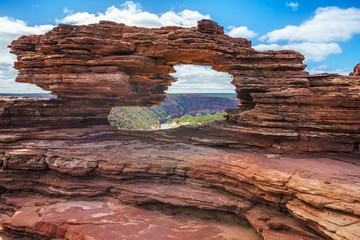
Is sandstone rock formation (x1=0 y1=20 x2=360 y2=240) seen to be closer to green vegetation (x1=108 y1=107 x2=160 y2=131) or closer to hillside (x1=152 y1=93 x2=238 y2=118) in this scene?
green vegetation (x1=108 y1=107 x2=160 y2=131)

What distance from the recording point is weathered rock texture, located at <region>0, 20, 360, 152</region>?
12930mm

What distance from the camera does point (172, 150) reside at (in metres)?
14.4

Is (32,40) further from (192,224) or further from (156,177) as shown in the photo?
(192,224)

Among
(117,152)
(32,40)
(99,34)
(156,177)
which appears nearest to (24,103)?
(32,40)

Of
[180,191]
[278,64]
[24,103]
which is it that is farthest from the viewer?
[24,103]

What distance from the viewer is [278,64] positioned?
1534cm

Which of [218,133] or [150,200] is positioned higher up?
[218,133]

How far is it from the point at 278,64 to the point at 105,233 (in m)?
16.1

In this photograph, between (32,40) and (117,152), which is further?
(32,40)

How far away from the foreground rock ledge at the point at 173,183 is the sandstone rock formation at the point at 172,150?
0.21ft

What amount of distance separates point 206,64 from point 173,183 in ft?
36.7

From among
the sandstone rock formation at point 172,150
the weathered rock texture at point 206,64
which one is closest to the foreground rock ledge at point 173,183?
the sandstone rock formation at point 172,150

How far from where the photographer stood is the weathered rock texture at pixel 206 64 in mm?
12930

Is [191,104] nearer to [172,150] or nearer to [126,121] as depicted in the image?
[126,121]
